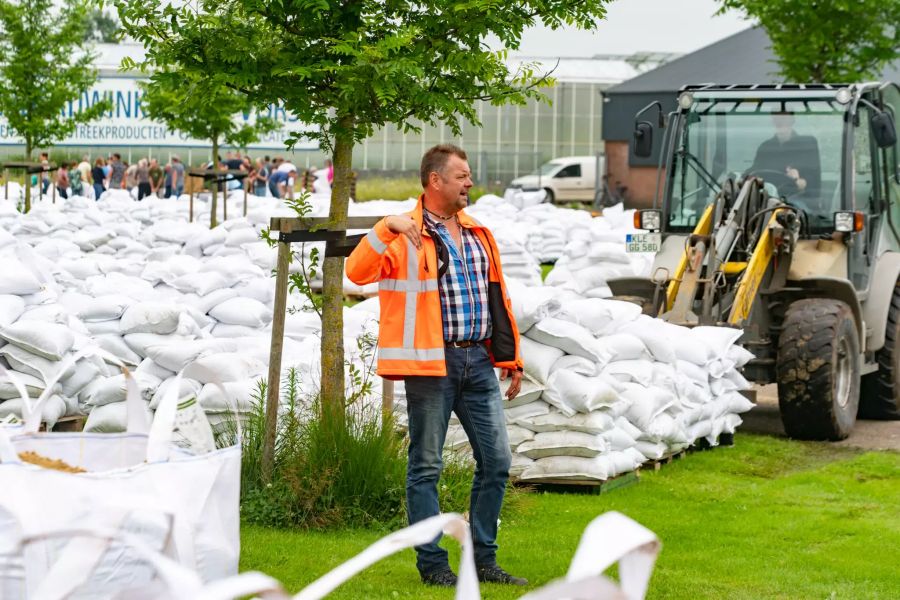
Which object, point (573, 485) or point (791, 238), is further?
point (791, 238)

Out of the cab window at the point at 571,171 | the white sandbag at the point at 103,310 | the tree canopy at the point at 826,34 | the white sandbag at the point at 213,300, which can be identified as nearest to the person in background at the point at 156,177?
the cab window at the point at 571,171

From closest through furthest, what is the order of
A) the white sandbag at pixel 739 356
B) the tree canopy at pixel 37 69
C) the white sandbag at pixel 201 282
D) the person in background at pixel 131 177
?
the white sandbag at pixel 739 356 → the white sandbag at pixel 201 282 → the tree canopy at pixel 37 69 → the person in background at pixel 131 177

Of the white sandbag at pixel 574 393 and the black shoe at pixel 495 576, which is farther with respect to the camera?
the white sandbag at pixel 574 393

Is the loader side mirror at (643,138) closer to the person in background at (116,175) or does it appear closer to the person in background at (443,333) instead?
the person in background at (443,333)

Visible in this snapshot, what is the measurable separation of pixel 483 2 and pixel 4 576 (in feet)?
12.5

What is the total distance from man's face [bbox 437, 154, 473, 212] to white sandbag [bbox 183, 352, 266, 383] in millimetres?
2481

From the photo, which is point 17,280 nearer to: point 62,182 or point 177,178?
point 62,182

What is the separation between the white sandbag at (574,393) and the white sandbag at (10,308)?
3.03 meters

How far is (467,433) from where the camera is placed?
210 inches

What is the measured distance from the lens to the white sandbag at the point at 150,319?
332 inches

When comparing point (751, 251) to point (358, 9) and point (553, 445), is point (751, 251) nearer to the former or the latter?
point (553, 445)

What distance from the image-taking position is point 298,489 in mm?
6340

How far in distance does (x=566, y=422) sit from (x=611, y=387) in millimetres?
406

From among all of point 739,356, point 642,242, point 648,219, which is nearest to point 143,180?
point 648,219
